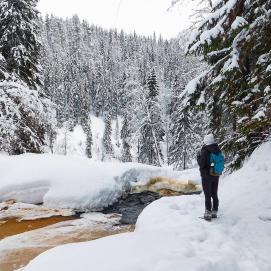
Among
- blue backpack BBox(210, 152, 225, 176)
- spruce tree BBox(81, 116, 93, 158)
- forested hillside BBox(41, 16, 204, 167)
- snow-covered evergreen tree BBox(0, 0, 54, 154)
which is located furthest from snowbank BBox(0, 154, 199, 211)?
spruce tree BBox(81, 116, 93, 158)

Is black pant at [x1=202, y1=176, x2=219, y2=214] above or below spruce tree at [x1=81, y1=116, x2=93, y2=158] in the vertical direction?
below

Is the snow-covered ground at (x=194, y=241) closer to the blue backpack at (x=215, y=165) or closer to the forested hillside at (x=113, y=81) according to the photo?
the blue backpack at (x=215, y=165)

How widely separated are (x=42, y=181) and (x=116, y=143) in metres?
77.8

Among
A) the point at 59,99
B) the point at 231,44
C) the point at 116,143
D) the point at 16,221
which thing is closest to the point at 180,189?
the point at 16,221

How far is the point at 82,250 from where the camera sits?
619cm

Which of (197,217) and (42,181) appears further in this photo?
(42,181)

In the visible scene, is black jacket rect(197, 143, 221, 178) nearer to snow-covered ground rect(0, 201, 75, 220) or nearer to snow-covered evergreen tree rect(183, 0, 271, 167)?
snow-covered evergreen tree rect(183, 0, 271, 167)

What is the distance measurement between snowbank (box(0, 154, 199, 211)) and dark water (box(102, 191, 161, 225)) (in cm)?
31

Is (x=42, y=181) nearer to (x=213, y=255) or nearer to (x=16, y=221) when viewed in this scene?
(x=16, y=221)

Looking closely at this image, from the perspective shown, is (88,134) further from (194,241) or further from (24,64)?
(194,241)

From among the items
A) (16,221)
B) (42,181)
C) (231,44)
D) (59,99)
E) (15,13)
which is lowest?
(16,221)

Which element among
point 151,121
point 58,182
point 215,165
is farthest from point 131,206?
point 151,121

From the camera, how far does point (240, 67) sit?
8391 millimetres

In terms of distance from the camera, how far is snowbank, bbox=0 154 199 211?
13406 mm
